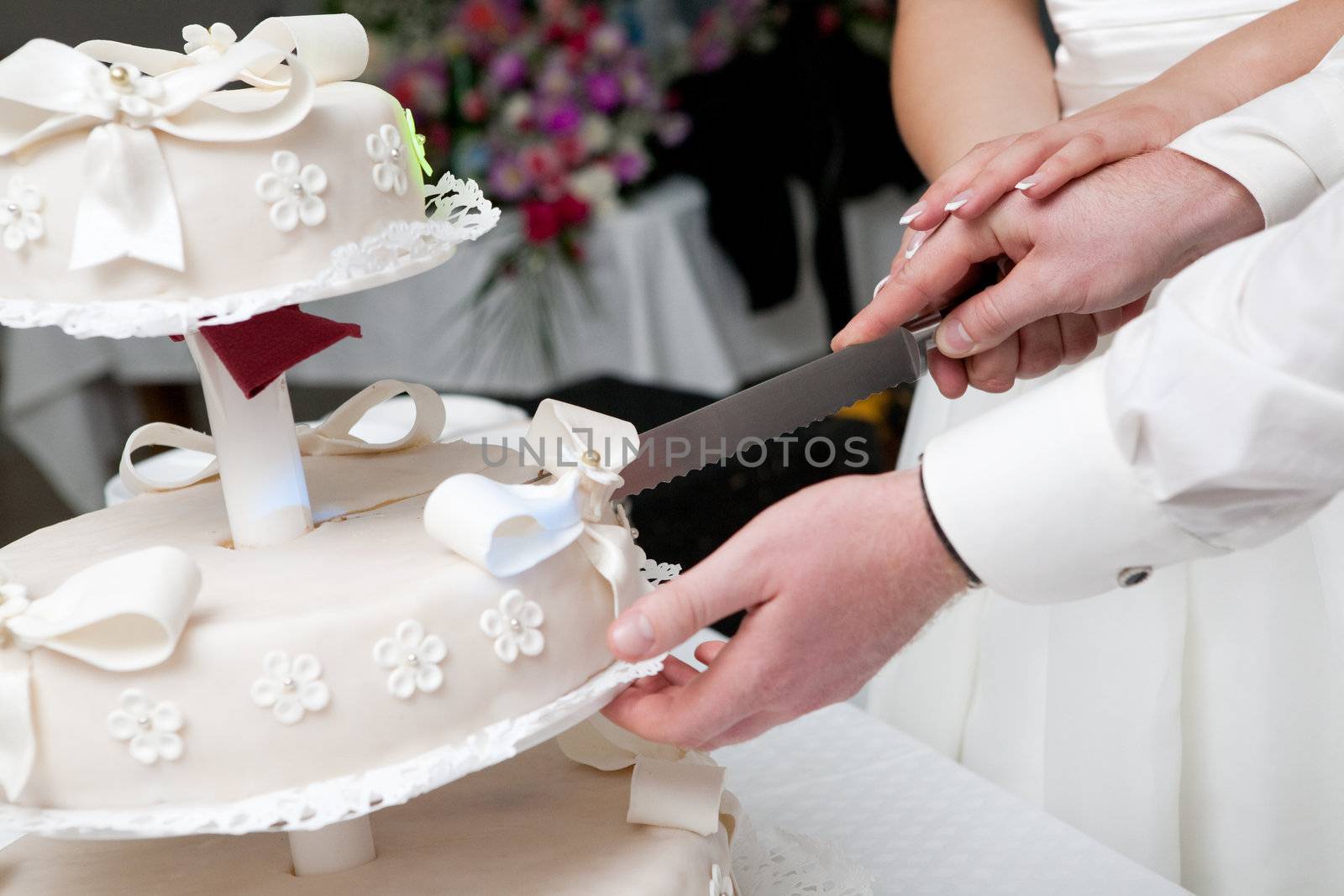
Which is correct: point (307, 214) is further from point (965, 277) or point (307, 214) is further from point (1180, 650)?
point (1180, 650)

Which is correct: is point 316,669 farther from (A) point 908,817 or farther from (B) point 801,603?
(A) point 908,817

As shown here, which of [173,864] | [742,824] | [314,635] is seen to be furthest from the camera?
[742,824]

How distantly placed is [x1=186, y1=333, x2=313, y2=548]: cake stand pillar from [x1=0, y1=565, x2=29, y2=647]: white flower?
16 centimetres

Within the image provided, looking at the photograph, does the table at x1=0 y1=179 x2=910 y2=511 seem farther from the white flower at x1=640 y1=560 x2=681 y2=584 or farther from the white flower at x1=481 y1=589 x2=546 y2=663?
the white flower at x1=481 y1=589 x2=546 y2=663

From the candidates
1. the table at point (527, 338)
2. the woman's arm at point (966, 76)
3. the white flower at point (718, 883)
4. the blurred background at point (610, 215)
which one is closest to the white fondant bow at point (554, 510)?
the white flower at point (718, 883)

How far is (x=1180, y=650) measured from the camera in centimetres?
139

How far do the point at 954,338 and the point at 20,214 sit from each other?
0.83 metres

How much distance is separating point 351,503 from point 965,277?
0.66 metres

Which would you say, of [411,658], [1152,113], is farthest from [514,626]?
[1152,113]

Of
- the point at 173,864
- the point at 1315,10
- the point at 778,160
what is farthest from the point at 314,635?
the point at 778,160

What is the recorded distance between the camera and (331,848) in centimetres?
99

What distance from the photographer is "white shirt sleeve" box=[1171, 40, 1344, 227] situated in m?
1.12

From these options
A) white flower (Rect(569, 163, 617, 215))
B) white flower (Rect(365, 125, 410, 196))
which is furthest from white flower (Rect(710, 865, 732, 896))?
white flower (Rect(569, 163, 617, 215))

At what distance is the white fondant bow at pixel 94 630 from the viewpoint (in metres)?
0.77
